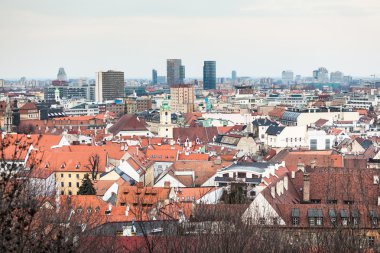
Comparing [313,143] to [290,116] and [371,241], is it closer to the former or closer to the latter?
[290,116]

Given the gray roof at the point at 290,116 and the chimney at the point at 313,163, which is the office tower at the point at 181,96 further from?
the chimney at the point at 313,163

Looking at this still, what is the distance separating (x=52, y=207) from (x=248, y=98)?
134641mm

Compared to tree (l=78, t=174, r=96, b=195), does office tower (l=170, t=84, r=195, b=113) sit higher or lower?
higher

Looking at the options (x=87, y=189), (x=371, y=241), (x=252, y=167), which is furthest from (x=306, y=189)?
(x=87, y=189)

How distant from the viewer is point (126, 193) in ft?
113

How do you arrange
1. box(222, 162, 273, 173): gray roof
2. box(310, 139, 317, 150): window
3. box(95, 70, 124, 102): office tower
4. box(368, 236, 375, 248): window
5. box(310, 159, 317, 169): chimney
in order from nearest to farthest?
box(368, 236, 375, 248): window → box(222, 162, 273, 173): gray roof → box(310, 159, 317, 169): chimney → box(310, 139, 317, 150): window → box(95, 70, 124, 102): office tower

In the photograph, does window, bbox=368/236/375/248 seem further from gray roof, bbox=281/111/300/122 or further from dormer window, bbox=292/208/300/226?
gray roof, bbox=281/111/300/122

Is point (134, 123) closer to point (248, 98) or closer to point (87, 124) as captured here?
point (87, 124)

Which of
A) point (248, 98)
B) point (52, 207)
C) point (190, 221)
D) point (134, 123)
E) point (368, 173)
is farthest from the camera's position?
point (248, 98)

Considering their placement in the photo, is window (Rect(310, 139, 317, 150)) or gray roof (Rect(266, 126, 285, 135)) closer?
window (Rect(310, 139, 317, 150))

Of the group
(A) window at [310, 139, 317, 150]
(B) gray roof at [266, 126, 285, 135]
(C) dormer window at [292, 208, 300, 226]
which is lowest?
(A) window at [310, 139, 317, 150]

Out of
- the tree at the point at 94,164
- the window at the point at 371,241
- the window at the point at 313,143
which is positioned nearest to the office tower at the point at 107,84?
the window at the point at 313,143

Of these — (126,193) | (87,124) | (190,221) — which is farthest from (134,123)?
(190,221)

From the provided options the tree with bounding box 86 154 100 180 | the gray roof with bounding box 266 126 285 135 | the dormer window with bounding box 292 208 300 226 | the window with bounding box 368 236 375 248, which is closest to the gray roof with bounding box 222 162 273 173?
the tree with bounding box 86 154 100 180
